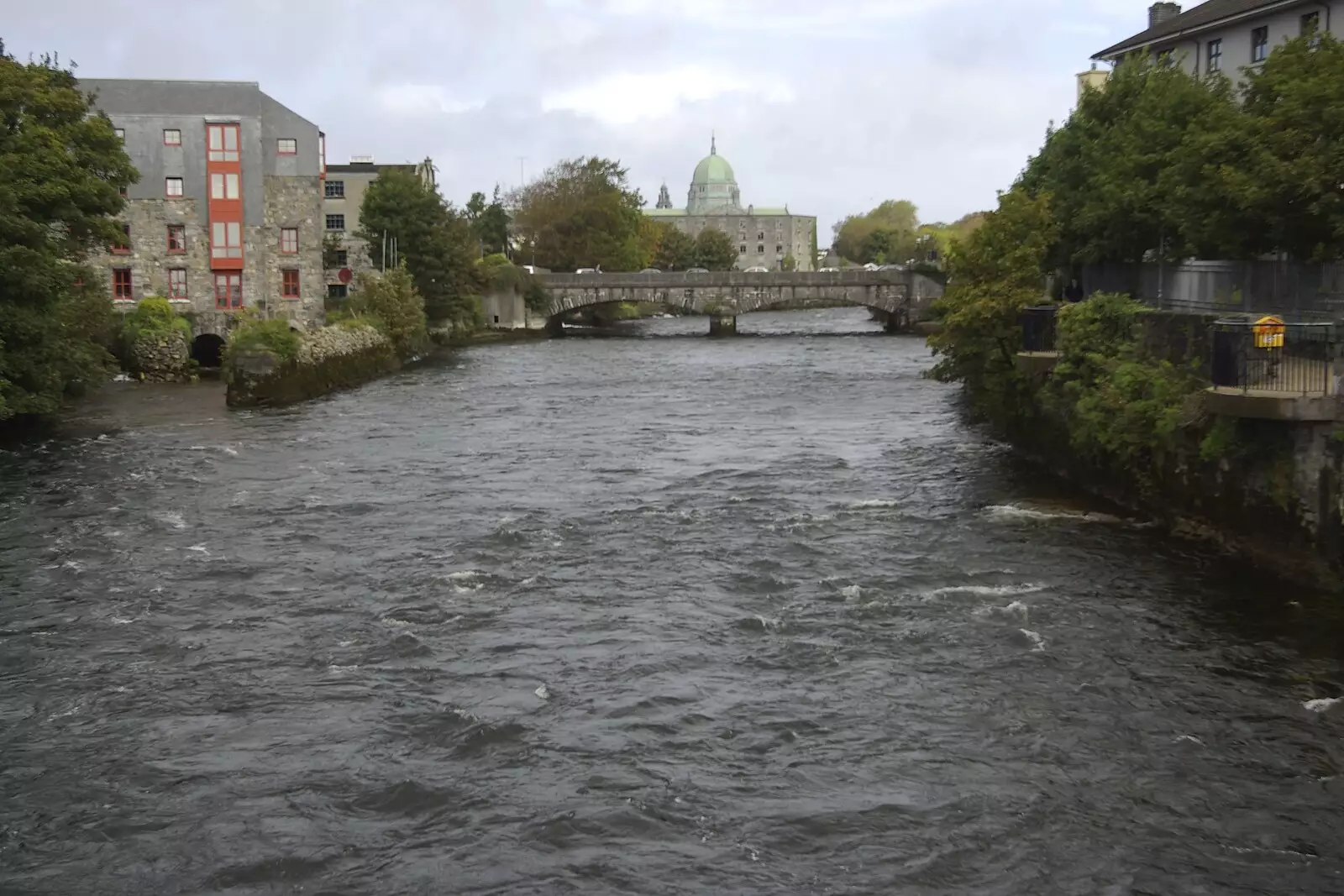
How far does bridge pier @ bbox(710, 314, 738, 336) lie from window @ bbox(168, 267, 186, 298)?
40443 mm

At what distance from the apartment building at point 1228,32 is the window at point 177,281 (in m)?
41.3

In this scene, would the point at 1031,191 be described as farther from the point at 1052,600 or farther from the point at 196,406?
the point at 1052,600

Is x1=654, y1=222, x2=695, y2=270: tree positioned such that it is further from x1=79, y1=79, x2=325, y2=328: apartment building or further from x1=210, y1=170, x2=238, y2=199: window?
x1=210, y1=170, x2=238, y2=199: window

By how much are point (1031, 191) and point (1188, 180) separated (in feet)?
67.8

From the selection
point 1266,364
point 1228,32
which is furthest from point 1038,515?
point 1228,32

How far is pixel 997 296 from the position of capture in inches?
1323

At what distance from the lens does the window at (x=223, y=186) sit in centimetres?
6203

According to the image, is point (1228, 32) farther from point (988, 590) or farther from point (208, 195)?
point (208, 195)

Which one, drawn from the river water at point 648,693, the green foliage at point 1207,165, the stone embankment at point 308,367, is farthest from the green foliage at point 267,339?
the green foliage at point 1207,165

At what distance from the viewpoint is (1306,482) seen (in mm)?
19406

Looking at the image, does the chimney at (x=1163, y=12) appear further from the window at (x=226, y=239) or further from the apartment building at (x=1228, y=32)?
the window at (x=226, y=239)

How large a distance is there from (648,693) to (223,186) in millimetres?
52560

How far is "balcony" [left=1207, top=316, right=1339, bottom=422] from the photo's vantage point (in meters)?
19.9

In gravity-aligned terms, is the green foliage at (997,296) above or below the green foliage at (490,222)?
below
